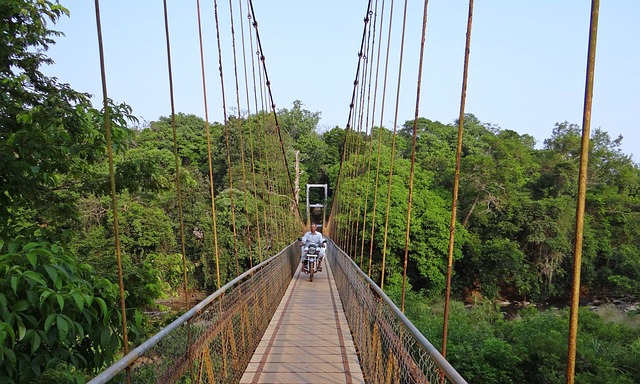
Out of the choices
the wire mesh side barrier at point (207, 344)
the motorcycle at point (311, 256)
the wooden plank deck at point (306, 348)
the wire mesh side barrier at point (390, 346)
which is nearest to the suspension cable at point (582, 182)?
the wire mesh side barrier at point (390, 346)

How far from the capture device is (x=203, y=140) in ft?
101

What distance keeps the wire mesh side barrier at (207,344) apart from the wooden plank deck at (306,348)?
0.37ft

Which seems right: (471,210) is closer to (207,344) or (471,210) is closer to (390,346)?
(390,346)

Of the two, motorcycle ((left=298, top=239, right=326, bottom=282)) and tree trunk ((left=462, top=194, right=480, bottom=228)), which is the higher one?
tree trunk ((left=462, top=194, right=480, bottom=228))

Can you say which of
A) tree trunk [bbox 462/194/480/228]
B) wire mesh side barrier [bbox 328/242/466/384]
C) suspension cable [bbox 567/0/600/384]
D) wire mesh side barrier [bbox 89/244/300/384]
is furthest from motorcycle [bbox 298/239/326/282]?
tree trunk [bbox 462/194/480/228]

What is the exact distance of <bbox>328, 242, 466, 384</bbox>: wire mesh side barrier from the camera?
1.44 meters

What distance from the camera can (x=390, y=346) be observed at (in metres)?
2.26

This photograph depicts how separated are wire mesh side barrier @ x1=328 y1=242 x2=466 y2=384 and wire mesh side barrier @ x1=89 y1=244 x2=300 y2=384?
0.78 m

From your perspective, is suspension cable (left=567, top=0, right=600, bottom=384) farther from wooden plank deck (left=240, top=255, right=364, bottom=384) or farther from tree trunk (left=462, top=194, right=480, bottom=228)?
tree trunk (left=462, top=194, right=480, bottom=228)

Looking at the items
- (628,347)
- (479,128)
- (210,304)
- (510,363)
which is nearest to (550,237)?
(628,347)

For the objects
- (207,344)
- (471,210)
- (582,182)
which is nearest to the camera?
(582,182)

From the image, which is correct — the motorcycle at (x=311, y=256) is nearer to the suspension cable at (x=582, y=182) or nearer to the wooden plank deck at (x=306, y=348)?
the wooden plank deck at (x=306, y=348)

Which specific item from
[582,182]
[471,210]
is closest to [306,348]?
[582,182]

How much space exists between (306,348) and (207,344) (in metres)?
1.60
